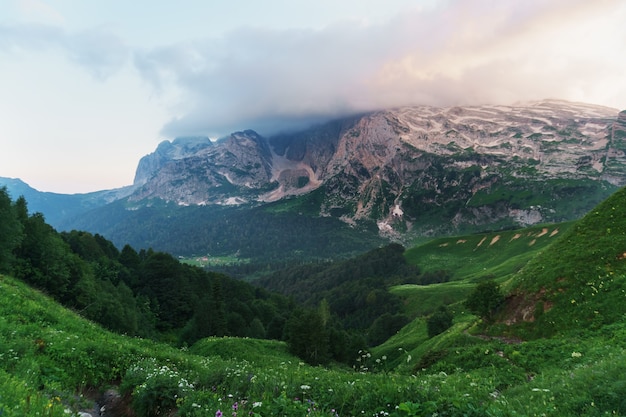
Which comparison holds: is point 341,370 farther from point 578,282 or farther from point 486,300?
point 578,282

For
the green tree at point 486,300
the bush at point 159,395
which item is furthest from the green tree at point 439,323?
the bush at point 159,395

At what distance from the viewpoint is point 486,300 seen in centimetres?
4372

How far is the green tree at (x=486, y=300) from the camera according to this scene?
4319 centimetres

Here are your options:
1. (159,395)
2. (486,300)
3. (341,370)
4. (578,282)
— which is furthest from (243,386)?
(486,300)

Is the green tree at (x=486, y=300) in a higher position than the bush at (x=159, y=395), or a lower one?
lower

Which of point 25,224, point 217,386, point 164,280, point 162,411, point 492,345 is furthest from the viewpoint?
point 164,280

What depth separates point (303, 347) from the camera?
5638cm

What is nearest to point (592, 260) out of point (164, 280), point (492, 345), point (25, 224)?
point (492, 345)

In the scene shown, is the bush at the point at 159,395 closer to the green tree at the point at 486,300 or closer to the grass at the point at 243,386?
the grass at the point at 243,386

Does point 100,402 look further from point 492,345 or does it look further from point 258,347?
point 258,347

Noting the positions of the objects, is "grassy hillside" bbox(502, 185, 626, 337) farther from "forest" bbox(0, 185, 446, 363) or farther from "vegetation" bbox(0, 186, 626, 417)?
"forest" bbox(0, 185, 446, 363)

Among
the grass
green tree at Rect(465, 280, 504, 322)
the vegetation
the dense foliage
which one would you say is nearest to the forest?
the dense foliage

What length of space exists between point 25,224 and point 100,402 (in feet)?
168

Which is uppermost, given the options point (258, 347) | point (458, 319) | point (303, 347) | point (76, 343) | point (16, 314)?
point (16, 314)
